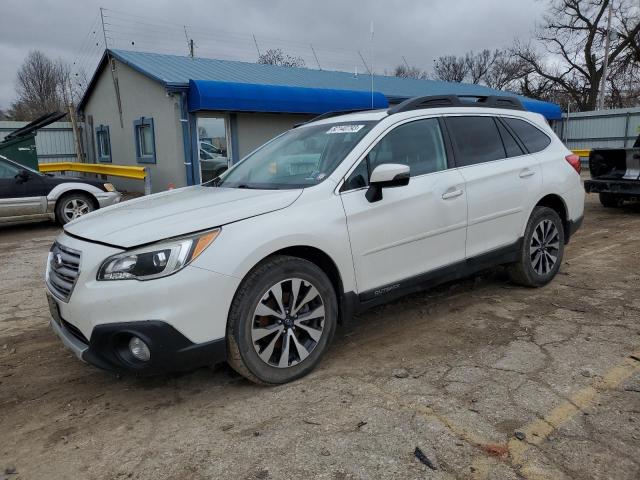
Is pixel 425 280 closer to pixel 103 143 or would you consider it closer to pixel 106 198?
pixel 106 198

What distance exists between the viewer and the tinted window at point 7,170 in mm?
9070

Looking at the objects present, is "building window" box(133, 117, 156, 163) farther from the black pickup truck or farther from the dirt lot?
the black pickup truck

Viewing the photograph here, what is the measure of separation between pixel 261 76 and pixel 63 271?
1390 cm

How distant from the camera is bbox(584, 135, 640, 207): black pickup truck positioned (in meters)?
8.92

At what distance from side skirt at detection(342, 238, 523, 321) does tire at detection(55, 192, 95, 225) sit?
775 centimetres

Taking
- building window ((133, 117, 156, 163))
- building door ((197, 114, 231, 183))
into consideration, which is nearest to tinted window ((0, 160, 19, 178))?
building door ((197, 114, 231, 183))

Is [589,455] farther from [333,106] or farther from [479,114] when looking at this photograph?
[333,106]

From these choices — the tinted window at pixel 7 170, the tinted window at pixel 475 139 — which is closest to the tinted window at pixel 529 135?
the tinted window at pixel 475 139

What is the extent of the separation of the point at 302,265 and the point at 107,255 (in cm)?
113

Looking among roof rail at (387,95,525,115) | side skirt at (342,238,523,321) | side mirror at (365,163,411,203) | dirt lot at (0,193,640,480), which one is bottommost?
dirt lot at (0,193,640,480)

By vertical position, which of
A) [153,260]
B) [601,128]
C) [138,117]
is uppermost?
[138,117]

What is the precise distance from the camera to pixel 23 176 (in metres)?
9.21

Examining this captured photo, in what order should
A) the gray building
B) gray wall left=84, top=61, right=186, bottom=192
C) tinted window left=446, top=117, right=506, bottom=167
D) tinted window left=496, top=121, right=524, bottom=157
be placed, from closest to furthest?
tinted window left=446, top=117, right=506, bottom=167, tinted window left=496, top=121, right=524, bottom=157, the gray building, gray wall left=84, top=61, right=186, bottom=192

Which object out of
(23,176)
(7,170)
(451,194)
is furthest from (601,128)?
(7,170)
